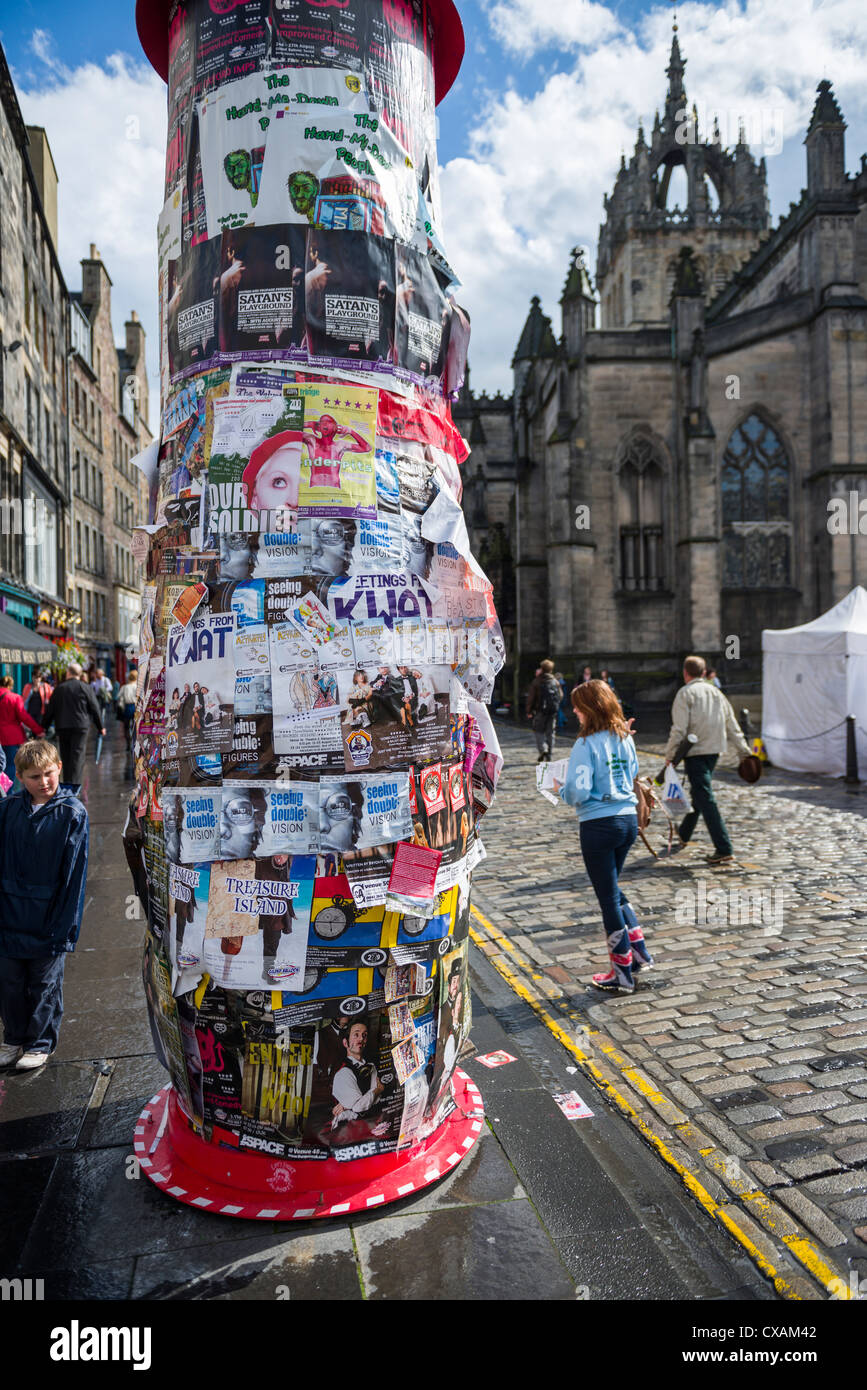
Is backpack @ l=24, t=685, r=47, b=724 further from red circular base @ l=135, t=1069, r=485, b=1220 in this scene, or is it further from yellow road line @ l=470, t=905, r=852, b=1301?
red circular base @ l=135, t=1069, r=485, b=1220

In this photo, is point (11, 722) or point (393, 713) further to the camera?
point (11, 722)

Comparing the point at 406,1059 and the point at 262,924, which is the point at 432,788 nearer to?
the point at 262,924

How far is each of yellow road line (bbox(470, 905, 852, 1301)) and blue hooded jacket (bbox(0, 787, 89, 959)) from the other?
2.55 metres

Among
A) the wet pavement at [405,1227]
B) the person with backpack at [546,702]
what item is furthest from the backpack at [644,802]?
the person with backpack at [546,702]

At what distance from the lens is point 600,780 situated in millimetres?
4980

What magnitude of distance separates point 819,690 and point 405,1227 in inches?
537

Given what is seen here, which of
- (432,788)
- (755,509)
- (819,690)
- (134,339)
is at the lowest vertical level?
(432,788)

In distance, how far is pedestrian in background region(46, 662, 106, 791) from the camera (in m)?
12.0

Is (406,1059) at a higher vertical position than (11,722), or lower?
lower

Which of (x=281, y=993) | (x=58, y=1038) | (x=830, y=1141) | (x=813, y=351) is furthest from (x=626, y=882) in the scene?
(x=813, y=351)

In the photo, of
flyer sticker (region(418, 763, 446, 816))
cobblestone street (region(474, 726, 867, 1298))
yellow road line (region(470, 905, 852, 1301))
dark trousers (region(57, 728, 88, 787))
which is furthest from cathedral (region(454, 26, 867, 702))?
flyer sticker (region(418, 763, 446, 816))

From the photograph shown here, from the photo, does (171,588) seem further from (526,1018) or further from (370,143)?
(526,1018)

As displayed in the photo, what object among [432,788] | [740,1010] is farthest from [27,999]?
[740,1010]
